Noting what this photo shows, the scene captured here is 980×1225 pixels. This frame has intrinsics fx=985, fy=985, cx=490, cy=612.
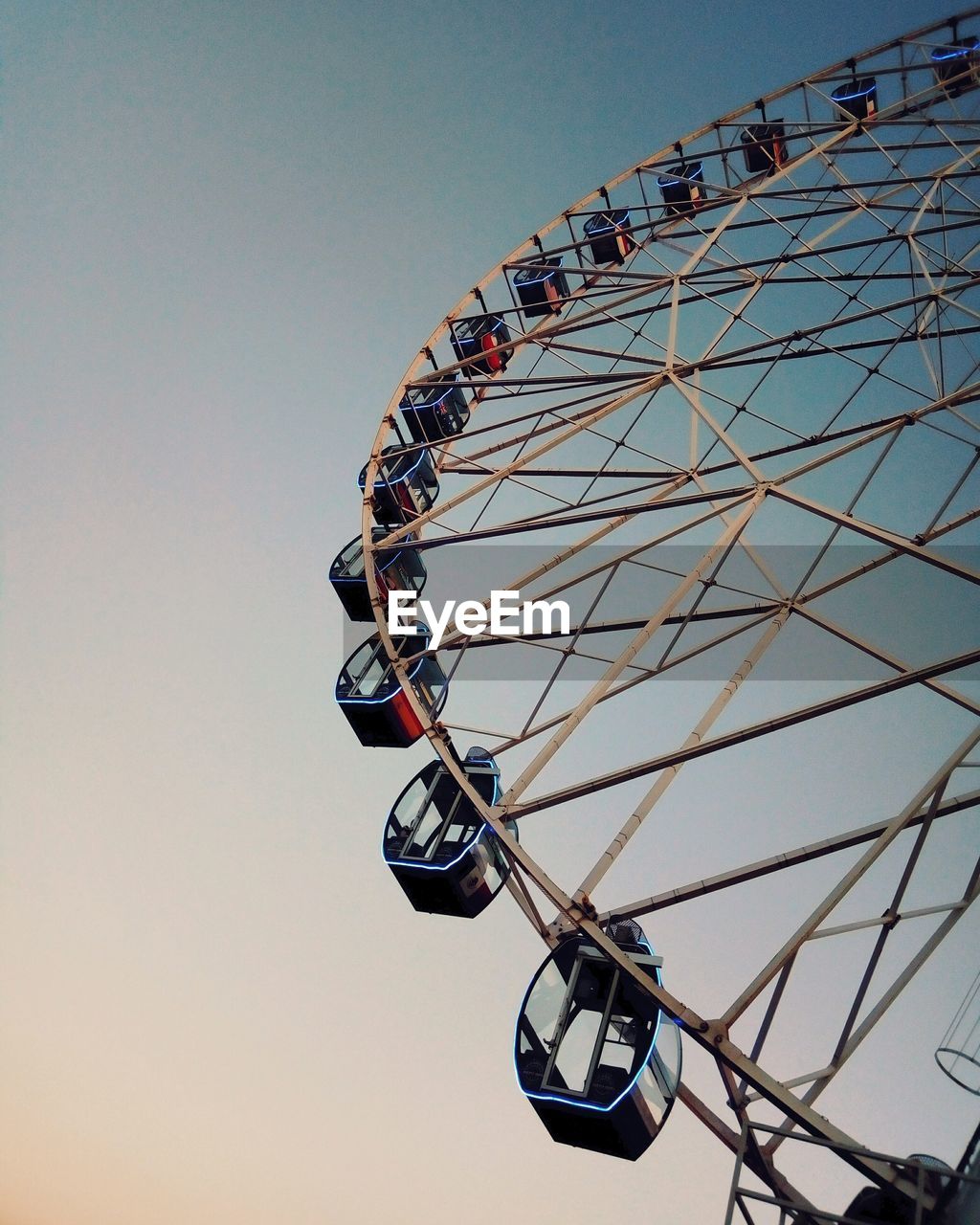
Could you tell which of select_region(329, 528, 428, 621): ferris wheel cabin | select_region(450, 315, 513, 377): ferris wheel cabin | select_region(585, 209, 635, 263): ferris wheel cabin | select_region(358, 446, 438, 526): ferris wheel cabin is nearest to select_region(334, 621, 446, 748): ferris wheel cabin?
select_region(329, 528, 428, 621): ferris wheel cabin

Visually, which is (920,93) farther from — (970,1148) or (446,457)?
(970,1148)

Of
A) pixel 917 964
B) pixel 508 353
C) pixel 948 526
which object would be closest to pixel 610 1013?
pixel 917 964

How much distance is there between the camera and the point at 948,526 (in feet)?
45.0

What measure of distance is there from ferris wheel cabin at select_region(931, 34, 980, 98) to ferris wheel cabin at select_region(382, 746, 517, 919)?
2172cm

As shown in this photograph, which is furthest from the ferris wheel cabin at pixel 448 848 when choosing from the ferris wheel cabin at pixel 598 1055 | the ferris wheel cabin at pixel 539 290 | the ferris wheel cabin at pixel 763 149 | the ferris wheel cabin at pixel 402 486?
the ferris wheel cabin at pixel 763 149

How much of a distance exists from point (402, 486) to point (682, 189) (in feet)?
44.3

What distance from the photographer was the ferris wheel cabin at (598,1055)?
10.1 metres

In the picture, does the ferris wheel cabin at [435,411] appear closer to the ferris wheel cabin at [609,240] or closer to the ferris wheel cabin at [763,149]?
the ferris wheel cabin at [609,240]

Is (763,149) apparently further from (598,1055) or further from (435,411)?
(598,1055)

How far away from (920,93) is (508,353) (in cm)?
1208

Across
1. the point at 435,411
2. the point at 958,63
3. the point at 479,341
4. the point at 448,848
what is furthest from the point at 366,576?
the point at 958,63

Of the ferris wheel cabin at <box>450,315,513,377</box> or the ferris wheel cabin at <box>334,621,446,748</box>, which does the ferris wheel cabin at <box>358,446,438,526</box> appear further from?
the ferris wheel cabin at <box>450,315,513,377</box>

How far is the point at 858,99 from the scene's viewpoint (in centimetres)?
2553

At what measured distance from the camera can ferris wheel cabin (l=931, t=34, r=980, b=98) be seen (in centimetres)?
2472
